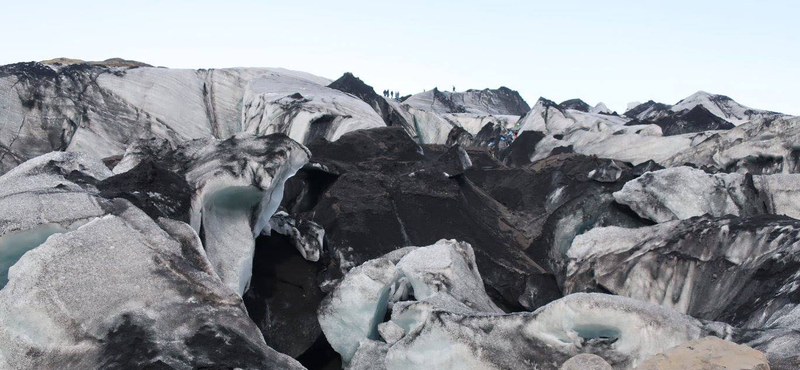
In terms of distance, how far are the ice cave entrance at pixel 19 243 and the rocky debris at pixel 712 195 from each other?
10119 mm

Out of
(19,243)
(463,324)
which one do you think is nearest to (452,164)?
(463,324)

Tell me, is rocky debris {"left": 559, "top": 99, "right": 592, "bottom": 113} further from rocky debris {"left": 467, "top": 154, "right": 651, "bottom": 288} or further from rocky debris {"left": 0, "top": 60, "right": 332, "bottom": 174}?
rocky debris {"left": 467, "top": 154, "right": 651, "bottom": 288}

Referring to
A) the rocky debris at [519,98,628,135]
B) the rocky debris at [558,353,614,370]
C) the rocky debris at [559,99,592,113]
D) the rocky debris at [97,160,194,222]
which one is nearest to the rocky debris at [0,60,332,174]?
the rocky debris at [519,98,628,135]

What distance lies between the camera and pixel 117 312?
6.69 meters

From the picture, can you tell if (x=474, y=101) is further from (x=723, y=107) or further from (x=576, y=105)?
(x=723, y=107)

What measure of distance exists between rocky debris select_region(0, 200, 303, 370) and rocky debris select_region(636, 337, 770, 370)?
320cm

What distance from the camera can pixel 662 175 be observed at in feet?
45.6

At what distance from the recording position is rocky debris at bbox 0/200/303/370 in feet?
20.6

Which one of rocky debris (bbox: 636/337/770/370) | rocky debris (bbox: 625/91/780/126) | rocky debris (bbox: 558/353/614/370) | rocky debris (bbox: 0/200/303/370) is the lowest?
rocky debris (bbox: 0/200/303/370)

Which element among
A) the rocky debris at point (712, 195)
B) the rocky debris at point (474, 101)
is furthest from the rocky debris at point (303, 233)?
the rocky debris at point (474, 101)

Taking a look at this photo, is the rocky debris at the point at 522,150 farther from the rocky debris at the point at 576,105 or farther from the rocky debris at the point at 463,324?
the rocky debris at the point at 576,105

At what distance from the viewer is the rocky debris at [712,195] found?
1333 cm

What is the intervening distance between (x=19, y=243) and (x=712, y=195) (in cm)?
1143

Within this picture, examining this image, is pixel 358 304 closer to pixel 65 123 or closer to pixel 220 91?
pixel 65 123
